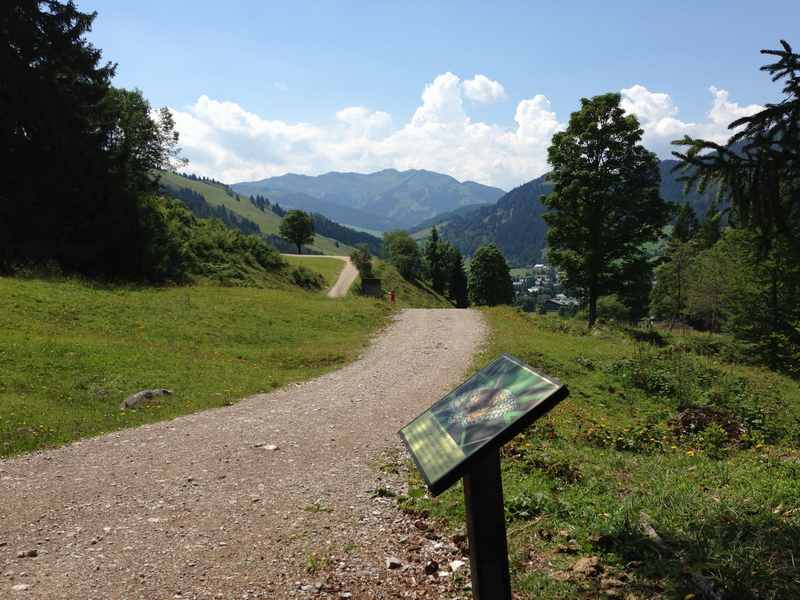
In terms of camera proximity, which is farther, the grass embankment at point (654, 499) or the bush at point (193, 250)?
the bush at point (193, 250)

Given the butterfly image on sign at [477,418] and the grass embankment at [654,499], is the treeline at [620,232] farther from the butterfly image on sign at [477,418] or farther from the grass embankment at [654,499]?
the butterfly image on sign at [477,418]

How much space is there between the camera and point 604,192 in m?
31.5

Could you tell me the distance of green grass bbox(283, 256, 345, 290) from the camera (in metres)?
75.4

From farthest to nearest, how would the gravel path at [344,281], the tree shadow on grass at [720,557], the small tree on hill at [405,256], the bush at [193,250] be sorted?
the small tree on hill at [405,256], the gravel path at [344,281], the bush at [193,250], the tree shadow on grass at [720,557]

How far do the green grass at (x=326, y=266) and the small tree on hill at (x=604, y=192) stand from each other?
40997 mm

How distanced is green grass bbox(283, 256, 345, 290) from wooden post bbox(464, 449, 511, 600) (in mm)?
64693

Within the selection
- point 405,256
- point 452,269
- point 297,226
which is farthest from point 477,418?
point 452,269

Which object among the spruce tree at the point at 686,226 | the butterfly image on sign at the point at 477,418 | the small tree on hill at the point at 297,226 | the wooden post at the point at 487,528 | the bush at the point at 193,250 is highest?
the spruce tree at the point at 686,226

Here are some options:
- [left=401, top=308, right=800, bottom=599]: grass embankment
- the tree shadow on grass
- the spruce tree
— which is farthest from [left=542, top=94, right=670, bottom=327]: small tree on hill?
the spruce tree

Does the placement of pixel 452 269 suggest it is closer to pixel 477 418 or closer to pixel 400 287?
pixel 400 287

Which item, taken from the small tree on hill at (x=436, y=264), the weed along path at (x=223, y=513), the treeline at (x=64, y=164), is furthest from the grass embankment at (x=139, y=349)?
the small tree on hill at (x=436, y=264)

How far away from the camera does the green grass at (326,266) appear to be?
2970 inches

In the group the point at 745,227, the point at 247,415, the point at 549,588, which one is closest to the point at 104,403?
the point at 247,415

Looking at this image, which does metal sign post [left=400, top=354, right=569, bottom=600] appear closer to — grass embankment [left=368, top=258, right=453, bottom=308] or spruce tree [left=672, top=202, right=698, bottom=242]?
grass embankment [left=368, top=258, right=453, bottom=308]
